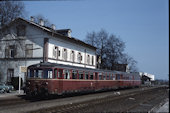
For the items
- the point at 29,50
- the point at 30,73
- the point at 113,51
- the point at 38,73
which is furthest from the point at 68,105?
the point at 113,51

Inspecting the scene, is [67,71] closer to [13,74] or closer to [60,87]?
[60,87]

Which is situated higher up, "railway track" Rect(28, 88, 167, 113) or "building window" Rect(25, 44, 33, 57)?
"building window" Rect(25, 44, 33, 57)

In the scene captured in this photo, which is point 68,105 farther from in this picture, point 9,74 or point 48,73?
point 9,74

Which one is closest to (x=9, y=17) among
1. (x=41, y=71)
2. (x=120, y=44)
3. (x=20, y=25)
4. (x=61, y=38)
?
(x=20, y=25)

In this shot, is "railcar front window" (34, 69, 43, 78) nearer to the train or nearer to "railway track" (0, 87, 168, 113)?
the train

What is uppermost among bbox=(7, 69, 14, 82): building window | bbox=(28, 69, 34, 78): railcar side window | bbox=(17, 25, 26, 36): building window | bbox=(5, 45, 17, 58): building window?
bbox=(17, 25, 26, 36): building window

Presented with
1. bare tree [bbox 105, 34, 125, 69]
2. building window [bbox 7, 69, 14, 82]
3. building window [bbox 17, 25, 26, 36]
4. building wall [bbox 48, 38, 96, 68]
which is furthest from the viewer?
bare tree [bbox 105, 34, 125, 69]

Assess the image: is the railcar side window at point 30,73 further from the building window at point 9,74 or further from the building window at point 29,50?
the building window at point 9,74

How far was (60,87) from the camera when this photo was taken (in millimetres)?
18797

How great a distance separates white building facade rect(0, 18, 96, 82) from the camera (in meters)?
32.2

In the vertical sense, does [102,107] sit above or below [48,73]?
→ below

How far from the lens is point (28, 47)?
111 feet

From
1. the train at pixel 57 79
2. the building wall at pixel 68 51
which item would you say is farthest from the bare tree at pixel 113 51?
the train at pixel 57 79

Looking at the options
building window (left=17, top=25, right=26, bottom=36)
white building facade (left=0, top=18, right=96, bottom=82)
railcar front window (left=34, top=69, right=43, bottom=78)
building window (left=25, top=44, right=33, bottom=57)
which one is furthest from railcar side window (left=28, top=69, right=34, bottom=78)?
building window (left=17, top=25, right=26, bottom=36)
